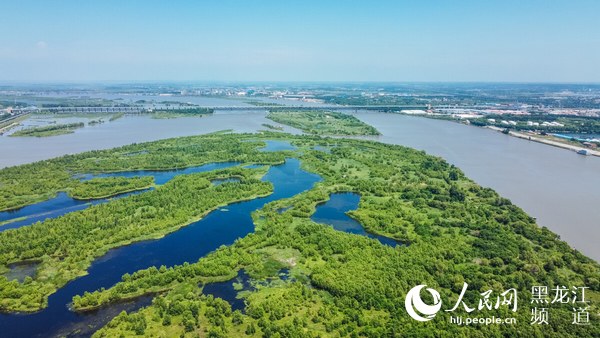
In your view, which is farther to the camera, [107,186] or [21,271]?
[107,186]

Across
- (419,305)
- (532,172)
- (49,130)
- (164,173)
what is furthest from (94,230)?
(49,130)

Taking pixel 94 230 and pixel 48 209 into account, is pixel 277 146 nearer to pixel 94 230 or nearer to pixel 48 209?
pixel 48 209

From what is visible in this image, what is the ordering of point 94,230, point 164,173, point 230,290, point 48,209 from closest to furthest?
point 230,290, point 94,230, point 48,209, point 164,173

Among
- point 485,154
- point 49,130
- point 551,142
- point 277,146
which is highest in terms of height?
point 49,130

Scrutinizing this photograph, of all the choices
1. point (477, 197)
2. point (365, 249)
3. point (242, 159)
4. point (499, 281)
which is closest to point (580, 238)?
point (477, 197)

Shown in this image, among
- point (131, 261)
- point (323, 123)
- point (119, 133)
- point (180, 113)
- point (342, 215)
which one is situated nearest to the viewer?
point (131, 261)

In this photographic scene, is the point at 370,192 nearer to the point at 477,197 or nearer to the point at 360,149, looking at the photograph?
the point at 477,197

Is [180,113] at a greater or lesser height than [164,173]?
greater
